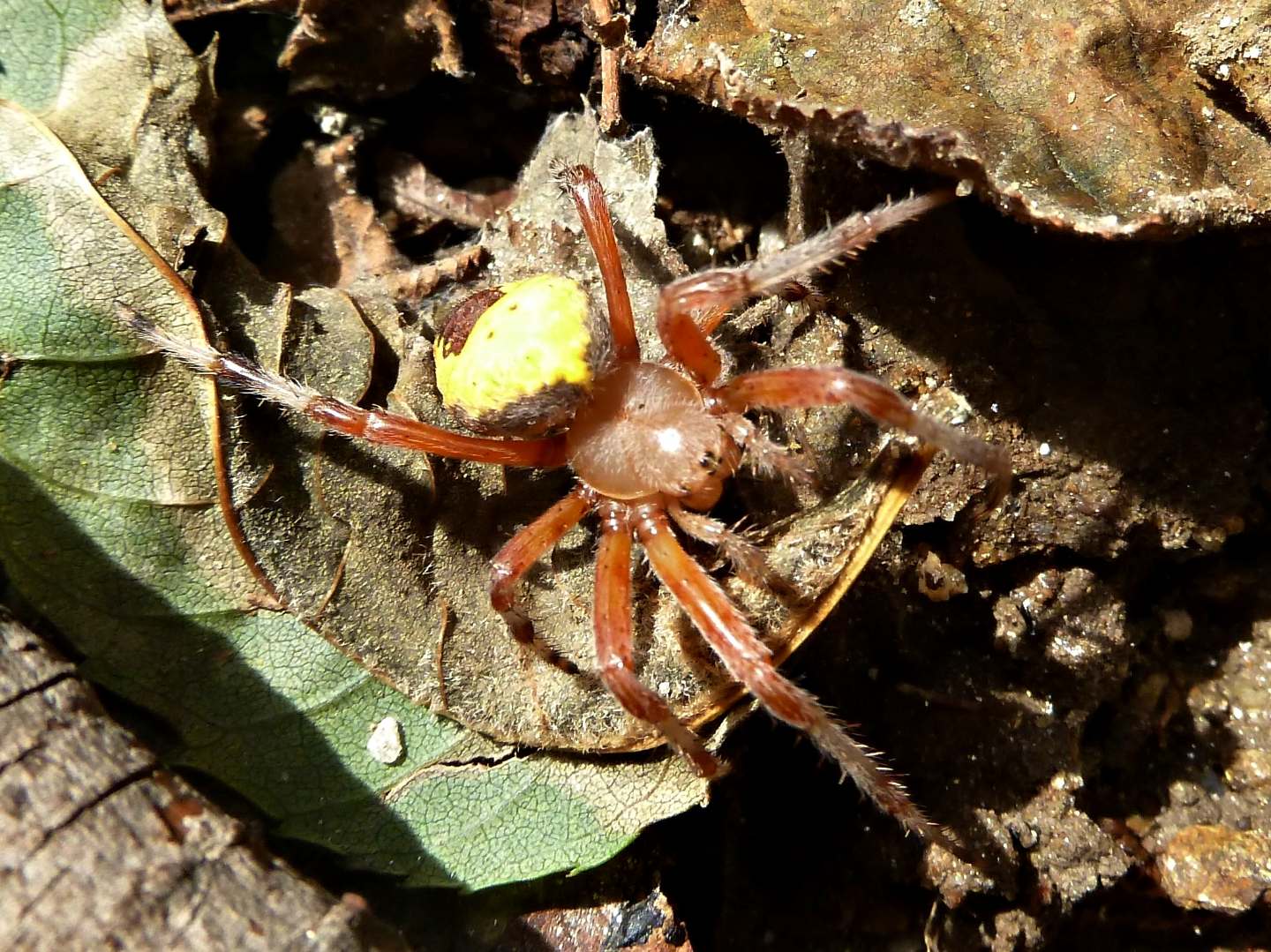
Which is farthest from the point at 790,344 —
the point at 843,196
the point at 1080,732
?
the point at 1080,732

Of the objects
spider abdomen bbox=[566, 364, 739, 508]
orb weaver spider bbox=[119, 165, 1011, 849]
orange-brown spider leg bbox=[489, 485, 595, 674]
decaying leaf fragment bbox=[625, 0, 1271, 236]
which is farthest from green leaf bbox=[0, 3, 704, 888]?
decaying leaf fragment bbox=[625, 0, 1271, 236]

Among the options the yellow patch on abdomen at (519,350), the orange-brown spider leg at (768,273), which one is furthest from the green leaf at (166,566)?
the orange-brown spider leg at (768,273)

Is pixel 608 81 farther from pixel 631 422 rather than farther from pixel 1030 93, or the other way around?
pixel 1030 93

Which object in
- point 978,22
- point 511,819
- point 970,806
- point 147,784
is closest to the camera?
point 147,784

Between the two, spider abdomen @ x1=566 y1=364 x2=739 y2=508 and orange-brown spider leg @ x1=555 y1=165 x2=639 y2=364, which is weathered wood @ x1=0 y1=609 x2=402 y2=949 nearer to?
spider abdomen @ x1=566 y1=364 x2=739 y2=508

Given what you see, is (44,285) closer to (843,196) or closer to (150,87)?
(150,87)

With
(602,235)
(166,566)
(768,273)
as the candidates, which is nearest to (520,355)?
(602,235)
